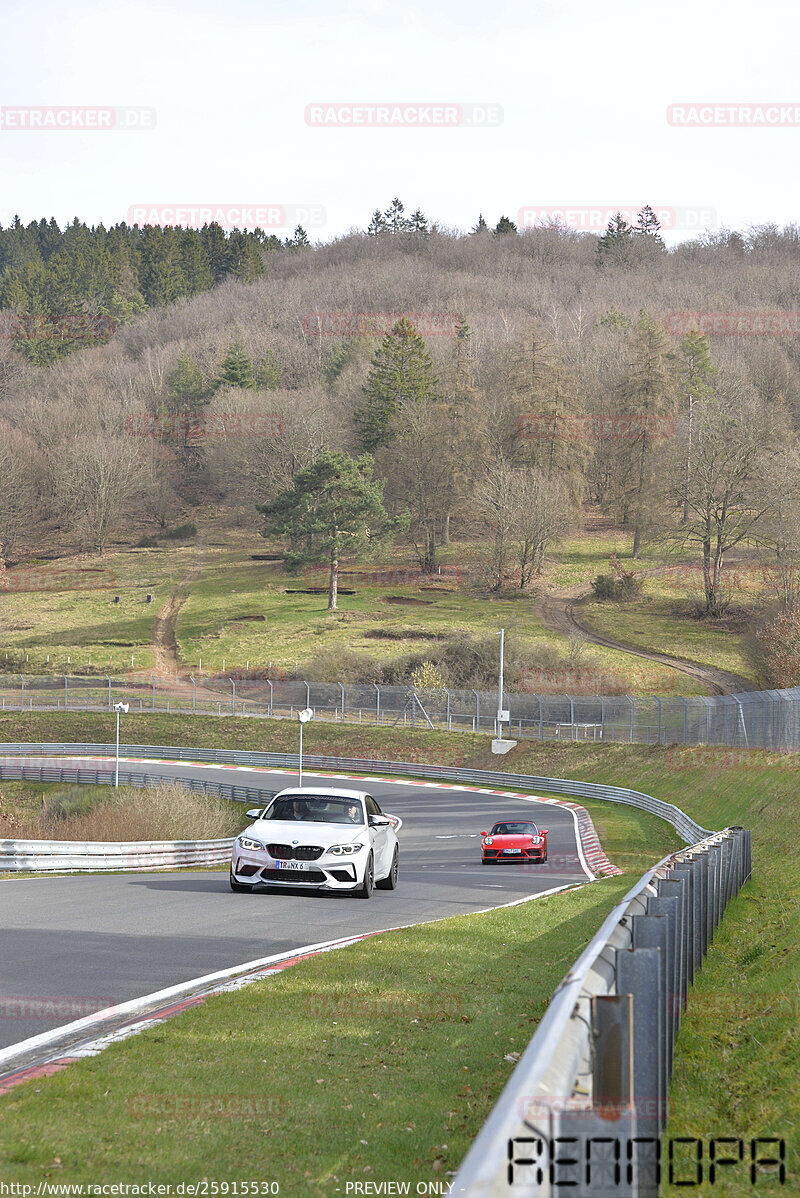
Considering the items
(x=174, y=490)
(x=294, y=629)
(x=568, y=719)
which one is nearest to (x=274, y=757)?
(x=568, y=719)

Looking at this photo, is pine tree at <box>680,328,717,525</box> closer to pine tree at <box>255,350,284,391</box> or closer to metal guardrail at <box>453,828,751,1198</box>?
pine tree at <box>255,350,284,391</box>

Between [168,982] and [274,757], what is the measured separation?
1932 inches

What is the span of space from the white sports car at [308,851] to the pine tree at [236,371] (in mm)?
109411

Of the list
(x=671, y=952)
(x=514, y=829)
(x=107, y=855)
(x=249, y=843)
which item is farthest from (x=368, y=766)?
(x=671, y=952)

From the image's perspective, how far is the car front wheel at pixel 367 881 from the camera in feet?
52.1

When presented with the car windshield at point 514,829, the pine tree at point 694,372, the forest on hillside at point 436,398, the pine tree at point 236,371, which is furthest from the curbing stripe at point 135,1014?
the pine tree at point 236,371

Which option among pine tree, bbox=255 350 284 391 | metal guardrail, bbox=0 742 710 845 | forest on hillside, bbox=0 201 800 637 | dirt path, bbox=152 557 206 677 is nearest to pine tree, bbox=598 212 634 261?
forest on hillside, bbox=0 201 800 637

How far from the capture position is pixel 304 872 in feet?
50.8

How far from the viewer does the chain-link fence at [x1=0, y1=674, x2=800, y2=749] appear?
38219 millimetres

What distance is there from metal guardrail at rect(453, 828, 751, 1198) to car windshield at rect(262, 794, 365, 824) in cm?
1089

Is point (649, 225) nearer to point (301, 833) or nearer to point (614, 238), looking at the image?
point (614, 238)

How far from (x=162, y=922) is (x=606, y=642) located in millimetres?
63792

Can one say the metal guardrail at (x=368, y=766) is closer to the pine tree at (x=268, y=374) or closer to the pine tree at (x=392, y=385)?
the pine tree at (x=392, y=385)

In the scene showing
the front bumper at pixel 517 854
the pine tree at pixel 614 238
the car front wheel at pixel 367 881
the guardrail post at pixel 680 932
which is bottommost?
the front bumper at pixel 517 854
